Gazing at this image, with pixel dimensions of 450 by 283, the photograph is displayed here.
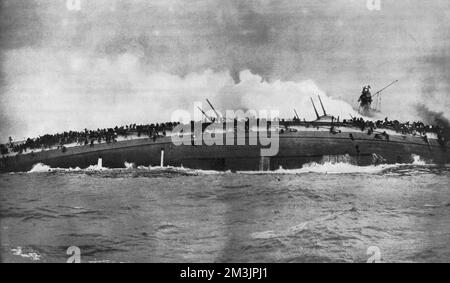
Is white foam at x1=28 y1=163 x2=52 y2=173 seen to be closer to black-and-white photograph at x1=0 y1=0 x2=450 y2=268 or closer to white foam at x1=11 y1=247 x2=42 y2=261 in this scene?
black-and-white photograph at x1=0 y1=0 x2=450 y2=268

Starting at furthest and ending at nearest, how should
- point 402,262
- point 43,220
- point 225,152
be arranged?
point 225,152 → point 43,220 → point 402,262

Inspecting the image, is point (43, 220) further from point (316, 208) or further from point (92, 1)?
point (316, 208)

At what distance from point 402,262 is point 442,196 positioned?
1292 millimetres

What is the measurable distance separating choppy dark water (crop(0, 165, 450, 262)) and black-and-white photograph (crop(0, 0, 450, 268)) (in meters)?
0.02

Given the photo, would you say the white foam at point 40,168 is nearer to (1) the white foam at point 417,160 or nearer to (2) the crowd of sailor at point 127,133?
(2) the crowd of sailor at point 127,133

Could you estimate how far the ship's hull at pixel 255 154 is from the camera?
324 inches

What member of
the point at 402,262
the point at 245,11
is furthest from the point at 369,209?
the point at 245,11

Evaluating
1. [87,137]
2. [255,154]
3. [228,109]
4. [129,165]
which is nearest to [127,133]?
[129,165]

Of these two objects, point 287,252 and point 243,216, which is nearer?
point 287,252

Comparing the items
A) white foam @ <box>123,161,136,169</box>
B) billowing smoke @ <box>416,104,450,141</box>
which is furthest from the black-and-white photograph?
white foam @ <box>123,161,136,169</box>

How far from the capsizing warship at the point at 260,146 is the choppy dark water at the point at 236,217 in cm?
33

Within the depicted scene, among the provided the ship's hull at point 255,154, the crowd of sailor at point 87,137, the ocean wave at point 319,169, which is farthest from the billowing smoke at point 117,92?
the ocean wave at point 319,169

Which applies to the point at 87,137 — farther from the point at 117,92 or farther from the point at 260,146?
the point at 260,146

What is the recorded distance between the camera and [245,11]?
25.1 feet
